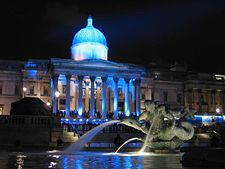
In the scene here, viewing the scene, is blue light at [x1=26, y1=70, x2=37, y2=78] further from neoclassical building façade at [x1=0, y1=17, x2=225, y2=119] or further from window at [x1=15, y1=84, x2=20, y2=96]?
window at [x1=15, y1=84, x2=20, y2=96]

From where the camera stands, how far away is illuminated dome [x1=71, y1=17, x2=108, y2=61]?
65.6 m

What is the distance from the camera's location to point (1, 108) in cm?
6234

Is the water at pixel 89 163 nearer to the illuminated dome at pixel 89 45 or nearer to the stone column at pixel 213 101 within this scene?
the illuminated dome at pixel 89 45

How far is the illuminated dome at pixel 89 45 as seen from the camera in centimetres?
6562

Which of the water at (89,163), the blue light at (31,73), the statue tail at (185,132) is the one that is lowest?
the water at (89,163)

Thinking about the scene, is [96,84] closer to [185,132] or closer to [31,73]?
[31,73]

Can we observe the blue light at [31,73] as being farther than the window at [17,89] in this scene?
No

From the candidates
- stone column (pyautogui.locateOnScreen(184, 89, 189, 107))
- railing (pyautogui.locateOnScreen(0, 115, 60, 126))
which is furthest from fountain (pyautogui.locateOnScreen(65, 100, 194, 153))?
stone column (pyautogui.locateOnScreen(184, 89, 189, 107))

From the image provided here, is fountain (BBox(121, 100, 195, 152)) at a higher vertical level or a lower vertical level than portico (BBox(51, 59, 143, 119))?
lower

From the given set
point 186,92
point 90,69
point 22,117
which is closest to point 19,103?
point 22,117

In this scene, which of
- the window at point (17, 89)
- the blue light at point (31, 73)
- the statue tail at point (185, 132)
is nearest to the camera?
the statue tail at point (185, 132)

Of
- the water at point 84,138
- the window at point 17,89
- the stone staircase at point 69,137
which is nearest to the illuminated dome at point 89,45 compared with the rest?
the window at point 17,89

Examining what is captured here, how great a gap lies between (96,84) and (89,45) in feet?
28.3

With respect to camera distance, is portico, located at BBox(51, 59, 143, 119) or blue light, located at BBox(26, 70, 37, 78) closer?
portico, located at BBox(51, 59, 143, 119)
